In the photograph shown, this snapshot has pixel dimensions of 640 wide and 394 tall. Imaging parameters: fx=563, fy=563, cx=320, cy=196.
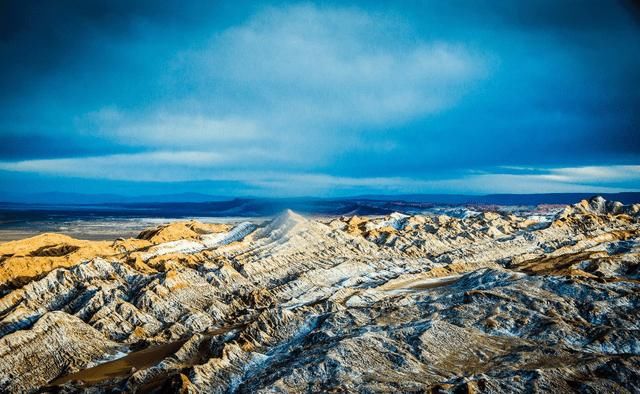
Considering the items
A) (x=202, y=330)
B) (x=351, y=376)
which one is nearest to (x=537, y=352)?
(x=351, y=376)

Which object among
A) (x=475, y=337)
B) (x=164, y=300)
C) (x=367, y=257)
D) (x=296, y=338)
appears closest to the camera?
(x=475, y=337)

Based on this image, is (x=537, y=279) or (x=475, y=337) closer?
(x=475, y=337)

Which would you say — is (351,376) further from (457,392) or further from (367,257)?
(367,257)

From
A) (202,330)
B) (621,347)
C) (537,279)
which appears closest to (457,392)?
(621,347)

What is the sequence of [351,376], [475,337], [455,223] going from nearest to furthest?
1. [351,376]
2. [475,337]
3. [455,223]

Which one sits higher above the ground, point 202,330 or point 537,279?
point 537,279

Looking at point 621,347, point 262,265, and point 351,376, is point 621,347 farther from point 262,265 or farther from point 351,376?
point 262,265
